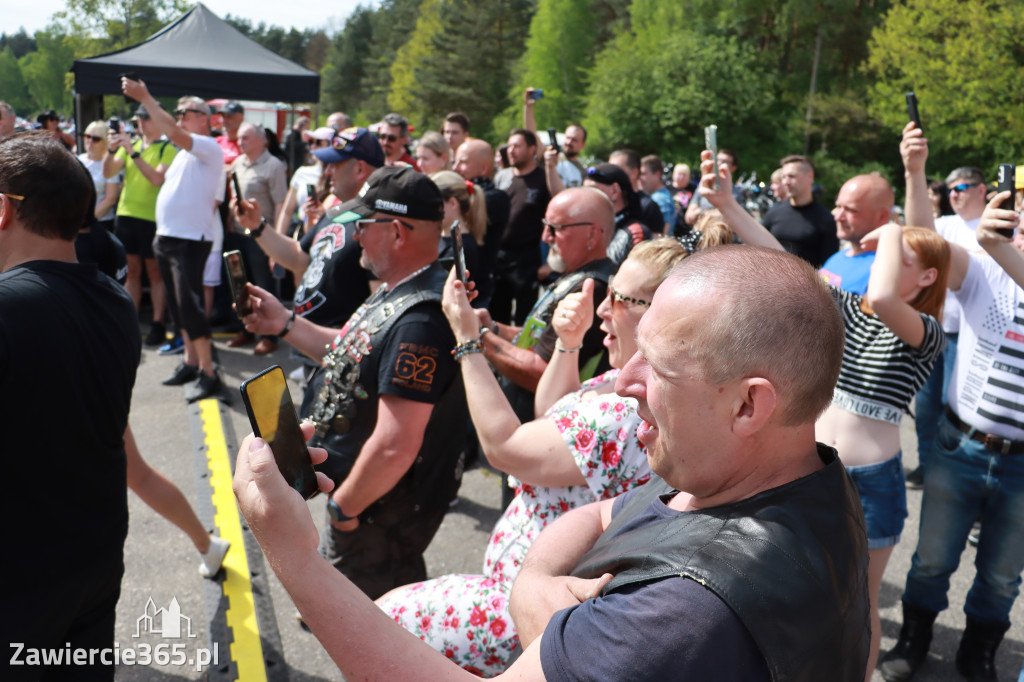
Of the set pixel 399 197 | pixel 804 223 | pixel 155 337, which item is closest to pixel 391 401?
pixel 399 197

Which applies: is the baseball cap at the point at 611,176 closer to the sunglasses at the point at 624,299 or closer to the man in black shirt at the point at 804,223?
the man in black shirt at the point at 804,223

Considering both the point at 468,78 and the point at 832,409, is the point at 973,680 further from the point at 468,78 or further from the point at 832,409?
the point at 468,78

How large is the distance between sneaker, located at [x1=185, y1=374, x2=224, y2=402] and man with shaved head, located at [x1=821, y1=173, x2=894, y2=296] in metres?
4.97

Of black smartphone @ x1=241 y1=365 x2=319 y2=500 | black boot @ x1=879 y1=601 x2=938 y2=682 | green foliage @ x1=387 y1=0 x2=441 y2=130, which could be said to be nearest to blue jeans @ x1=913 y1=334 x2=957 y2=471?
black boot @ x1=879 y1=601 x2=938 y2=682

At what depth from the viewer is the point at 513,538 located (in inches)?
88.1

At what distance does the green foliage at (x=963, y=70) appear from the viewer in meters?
23.4

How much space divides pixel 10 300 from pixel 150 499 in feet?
4.45

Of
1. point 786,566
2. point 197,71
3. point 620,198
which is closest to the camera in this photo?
point 786,566

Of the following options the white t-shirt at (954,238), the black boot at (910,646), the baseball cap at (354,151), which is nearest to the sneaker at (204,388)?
the baseball cap at (354,151)

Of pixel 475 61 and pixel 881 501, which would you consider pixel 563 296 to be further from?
pixel 475 61

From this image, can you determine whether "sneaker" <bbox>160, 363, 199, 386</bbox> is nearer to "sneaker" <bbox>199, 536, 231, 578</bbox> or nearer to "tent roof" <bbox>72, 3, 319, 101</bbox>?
"sneaker" <bbox>199, 536, 231, 578</bbox>

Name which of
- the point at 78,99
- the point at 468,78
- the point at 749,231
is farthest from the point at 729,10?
the point at 749,231

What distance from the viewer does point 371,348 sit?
2689 mm

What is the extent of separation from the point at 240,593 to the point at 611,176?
158 inches
